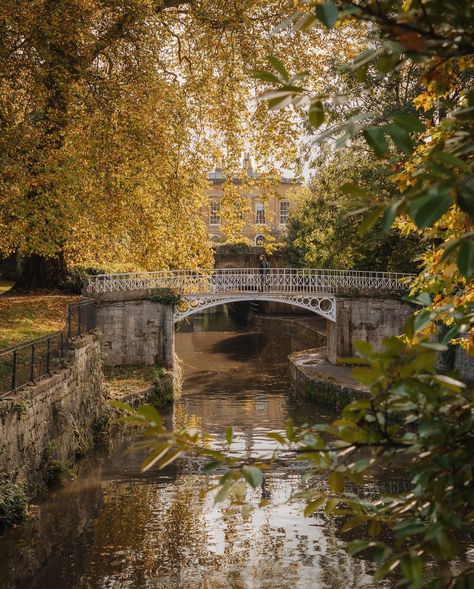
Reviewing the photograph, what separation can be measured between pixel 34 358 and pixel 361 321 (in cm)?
1557

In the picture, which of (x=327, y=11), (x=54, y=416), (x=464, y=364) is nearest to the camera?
(x=327, y=11)

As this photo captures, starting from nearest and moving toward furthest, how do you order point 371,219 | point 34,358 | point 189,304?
point 371,219
point 34,358
point 189,304

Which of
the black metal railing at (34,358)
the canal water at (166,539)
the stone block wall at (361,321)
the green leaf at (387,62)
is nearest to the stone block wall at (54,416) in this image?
the black metal railing at (34,358)

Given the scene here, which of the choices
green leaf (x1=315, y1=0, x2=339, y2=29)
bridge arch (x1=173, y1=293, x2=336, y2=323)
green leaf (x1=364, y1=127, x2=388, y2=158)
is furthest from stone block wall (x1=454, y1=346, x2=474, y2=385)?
green leaf (x1=315, y1=0, x2=339, y2=29)

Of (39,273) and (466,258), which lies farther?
(39,273)

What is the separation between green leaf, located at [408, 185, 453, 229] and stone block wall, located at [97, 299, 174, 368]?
2333 centimetres

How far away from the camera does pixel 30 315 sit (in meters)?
20.3

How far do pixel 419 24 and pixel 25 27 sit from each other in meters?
14.1

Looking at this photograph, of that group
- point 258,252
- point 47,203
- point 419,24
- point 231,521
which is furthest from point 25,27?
point 258,252

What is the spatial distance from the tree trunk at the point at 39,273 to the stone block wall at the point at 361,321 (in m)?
9.76

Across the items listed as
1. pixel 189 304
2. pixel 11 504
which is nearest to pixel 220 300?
pixel 189 304

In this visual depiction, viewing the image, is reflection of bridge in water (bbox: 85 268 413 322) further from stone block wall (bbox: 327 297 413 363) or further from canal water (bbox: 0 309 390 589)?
canal water (bbox: 0 309 390 589)

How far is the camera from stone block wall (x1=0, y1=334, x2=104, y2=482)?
12.3 metres

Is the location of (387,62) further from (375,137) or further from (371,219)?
(371,219)
